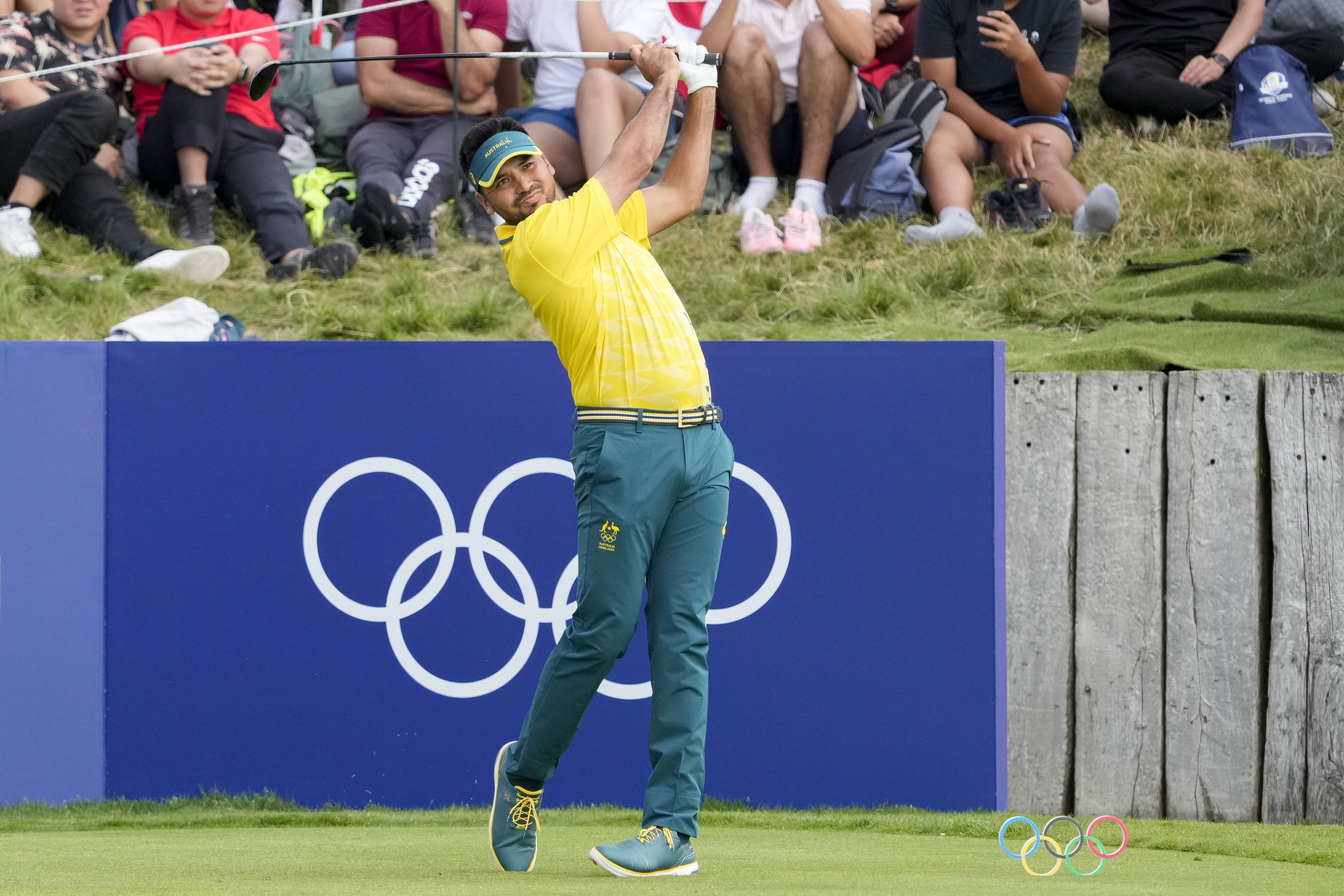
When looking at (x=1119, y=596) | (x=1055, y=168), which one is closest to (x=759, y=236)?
(x=1055, y=168)

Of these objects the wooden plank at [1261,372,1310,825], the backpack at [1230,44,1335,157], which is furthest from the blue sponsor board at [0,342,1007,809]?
the backpack at [1230,44,1335,157]

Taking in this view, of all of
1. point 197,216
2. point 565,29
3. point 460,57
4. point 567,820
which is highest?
point 565,29

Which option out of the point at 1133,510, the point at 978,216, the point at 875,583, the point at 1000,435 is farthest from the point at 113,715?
the point at 978,216

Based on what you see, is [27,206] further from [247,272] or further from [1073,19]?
[1073,19]

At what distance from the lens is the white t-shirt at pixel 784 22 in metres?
7.16

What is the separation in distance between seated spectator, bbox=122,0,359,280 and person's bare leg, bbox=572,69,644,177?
135 centimetres

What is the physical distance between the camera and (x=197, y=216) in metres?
6.89

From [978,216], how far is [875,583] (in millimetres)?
3072

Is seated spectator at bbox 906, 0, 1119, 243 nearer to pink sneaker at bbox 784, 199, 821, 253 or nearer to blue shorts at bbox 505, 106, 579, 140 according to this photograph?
pink sneaker at bbox 784, 199, 821, 253

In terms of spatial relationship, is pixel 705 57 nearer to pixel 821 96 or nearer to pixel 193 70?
pixel 821 96

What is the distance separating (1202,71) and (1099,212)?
1.36 m

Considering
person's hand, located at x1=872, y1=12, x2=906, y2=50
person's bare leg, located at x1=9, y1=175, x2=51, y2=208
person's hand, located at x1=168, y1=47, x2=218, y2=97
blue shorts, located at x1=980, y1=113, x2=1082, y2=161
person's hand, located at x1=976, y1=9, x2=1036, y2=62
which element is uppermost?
person's hand, located at x1=872, y1=12, x2=906, y2=50

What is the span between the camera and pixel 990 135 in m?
7.05

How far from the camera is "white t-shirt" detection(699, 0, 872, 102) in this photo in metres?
7.16
